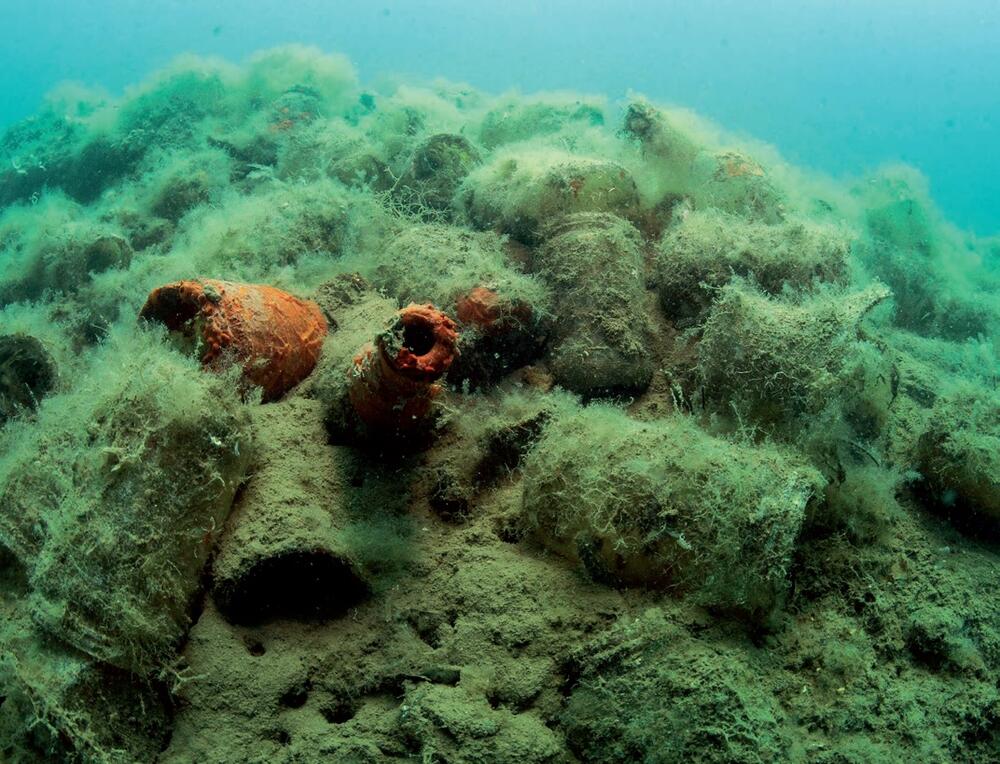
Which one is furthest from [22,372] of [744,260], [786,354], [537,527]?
[744,260]

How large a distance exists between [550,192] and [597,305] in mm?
1460

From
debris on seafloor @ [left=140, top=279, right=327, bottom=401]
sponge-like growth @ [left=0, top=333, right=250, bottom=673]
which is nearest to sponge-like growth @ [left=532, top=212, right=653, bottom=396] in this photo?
debris on seafloor @ [left=140, top=279, right=327, bottom=401]

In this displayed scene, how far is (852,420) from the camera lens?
3725 millimetres

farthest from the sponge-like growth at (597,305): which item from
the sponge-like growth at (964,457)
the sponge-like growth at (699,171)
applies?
the sponge-like growth at (964,457)

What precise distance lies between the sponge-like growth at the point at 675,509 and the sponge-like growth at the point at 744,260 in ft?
6.09

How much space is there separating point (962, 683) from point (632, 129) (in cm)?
571

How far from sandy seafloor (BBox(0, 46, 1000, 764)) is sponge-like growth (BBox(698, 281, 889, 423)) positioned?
0.02 metres

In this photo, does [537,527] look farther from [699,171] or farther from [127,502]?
[699,171]

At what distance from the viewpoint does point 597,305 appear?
4.34m

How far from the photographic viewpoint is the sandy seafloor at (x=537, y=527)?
91.1 inches

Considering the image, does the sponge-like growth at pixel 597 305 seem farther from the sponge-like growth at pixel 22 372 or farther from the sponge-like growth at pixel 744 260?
the sponge-like growth at pixel 22 372

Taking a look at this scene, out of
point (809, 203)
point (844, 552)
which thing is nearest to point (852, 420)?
point (844, 552)

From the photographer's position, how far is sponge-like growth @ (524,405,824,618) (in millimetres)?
2516

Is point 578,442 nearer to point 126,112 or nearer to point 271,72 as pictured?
point 126,112
